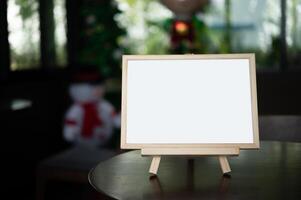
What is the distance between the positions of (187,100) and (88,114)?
2.49 metres

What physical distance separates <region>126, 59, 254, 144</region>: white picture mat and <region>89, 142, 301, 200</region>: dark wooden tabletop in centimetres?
11

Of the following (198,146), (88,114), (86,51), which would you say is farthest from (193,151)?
(86,51)

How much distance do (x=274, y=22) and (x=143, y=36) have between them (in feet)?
4.17

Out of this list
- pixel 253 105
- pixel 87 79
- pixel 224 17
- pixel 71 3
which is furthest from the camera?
pixel 224 17

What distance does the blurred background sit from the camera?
3547 millimetres

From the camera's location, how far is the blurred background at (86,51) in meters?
3.55

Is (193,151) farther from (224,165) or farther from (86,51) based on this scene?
(86,51)

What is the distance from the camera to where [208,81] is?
156 centimetres

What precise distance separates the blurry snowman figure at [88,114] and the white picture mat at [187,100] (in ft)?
7.99

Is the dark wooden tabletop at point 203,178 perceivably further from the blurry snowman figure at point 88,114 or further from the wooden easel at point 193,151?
the blurry snowman figure at point 88,114

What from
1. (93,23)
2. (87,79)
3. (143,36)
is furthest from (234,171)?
(143,36)

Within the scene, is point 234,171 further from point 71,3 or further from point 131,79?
point 71,3

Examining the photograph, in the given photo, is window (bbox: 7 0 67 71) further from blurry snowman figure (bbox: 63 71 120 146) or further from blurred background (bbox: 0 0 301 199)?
blurry snowman figure (bbox: 63 71 120 146)

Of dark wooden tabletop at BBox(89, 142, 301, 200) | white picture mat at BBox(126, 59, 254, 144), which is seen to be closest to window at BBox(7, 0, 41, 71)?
dark wooden tabletop at BBox(89, 142, 301, 200)
